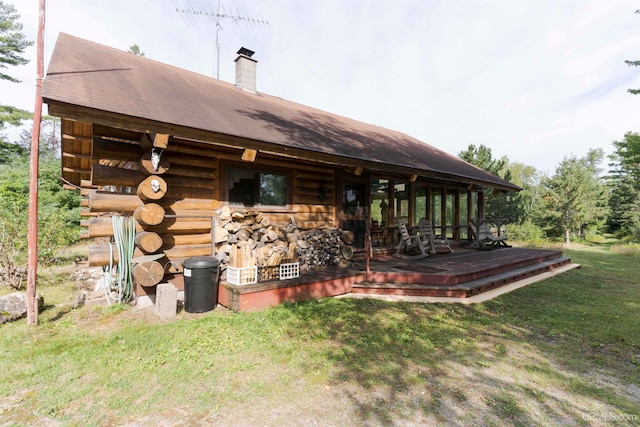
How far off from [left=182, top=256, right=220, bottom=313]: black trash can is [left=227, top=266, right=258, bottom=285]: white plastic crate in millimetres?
370

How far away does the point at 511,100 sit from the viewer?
54.8 ft

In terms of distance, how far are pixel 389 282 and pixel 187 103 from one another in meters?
5.31

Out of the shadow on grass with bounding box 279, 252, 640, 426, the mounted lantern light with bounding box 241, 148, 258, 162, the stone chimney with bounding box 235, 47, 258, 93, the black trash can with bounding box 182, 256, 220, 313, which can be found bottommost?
the shadow on grass with bounding box 279, 252, 640, 426

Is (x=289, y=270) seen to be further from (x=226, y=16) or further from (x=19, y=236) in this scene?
(x=226, y=16)

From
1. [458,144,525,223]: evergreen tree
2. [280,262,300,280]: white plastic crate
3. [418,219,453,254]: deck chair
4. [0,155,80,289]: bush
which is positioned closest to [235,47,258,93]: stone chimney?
[280,262,300,280]: white plastic crate

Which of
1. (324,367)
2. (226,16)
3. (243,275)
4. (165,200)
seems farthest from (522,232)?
(165,200)

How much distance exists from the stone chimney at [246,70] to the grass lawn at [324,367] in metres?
7.28

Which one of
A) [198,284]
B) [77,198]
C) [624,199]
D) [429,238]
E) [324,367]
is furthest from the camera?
[624,199]

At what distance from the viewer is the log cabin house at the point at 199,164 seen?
4.39 m

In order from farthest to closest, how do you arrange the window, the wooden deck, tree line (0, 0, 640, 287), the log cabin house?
tree line (0, 0, 640, 287)
the window
the wooden deck
the log cabin house

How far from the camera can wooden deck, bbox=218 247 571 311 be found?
15.5 feet

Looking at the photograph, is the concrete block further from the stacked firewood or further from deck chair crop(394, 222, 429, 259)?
deck chair crop(394, 222, 429, 259)

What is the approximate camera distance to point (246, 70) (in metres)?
9.11

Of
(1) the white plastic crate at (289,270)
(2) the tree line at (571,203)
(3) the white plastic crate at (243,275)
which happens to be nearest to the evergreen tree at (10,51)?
(3) the white plastic crate at (243,275)
